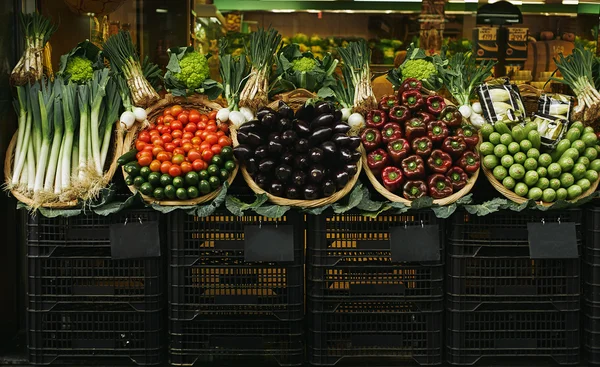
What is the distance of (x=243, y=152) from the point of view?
3.27 metres

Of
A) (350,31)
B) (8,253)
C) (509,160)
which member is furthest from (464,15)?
(8,253)

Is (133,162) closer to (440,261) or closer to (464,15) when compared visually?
(440,261)

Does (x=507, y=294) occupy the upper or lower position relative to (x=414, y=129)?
lower

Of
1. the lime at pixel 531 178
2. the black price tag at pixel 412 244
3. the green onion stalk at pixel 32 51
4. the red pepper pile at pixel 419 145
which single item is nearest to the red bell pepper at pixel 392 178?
the red pepper pile at pixel 419 145

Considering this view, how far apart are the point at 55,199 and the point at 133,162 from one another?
380 millimetres

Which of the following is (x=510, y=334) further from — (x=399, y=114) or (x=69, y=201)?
(x=69, y=201)

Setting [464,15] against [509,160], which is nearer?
[509,160]

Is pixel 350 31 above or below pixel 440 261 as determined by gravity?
above

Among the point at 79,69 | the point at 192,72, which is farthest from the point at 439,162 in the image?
the point at 79,69

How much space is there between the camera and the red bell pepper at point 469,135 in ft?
11.2

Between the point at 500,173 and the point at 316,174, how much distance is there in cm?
84

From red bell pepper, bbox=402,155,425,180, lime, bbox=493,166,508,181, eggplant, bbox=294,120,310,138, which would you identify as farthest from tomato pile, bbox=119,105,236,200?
lime, bbox=493,166,508,181

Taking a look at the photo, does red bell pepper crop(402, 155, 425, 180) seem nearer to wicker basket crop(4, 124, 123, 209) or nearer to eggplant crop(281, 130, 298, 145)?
eggplant crop(281, 130, 298, 145)

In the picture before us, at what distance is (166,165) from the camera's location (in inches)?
127
